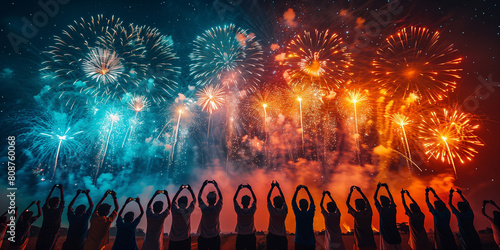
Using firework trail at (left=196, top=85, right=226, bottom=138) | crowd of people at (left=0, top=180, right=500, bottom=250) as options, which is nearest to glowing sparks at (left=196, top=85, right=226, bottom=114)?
firework trail at (left=196, top=85, right=226, bottom=138)

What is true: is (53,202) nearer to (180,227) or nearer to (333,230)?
(180,227)

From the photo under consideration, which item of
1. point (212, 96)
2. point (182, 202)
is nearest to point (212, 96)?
point (212, 96)

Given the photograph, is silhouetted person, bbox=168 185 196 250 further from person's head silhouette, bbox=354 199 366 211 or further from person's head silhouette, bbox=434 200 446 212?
person's head silhouette, bbox=434 200 446 212

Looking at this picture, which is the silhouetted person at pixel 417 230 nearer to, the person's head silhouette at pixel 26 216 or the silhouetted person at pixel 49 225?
the silhouetted person at pixel 49 225

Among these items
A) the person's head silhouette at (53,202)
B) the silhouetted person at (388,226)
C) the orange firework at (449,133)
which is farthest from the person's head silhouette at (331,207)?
the orange firework at (449,133)

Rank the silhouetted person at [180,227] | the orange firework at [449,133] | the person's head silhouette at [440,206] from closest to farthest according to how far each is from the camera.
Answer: the silhouetted person at [180,227]
the person's head silhouette at [440,206]
the orange firework at [449,133]
